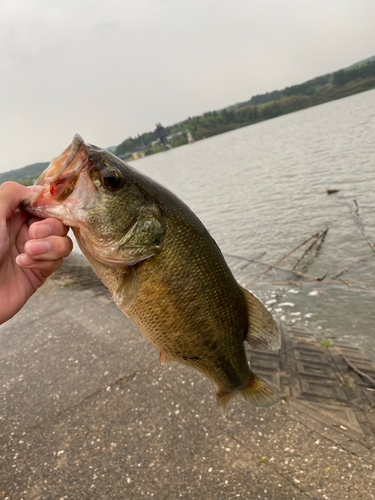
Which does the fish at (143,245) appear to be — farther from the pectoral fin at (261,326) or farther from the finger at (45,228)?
the pectoral fin at (261,326)

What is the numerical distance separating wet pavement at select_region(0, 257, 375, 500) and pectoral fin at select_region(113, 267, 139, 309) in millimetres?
2576

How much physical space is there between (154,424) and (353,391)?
9.06 ft

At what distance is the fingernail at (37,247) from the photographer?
6.30ft

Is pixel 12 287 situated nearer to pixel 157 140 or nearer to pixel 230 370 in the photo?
pixel 230 370

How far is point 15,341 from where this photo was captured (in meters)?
6.91

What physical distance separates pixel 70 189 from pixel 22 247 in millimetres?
797

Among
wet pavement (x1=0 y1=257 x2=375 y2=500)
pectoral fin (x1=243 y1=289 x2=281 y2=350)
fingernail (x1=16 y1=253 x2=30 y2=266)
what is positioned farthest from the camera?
wet pavement (x1=0 y1=257 x2=375 y2=500)

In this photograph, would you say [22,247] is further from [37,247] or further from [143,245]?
[143,245]

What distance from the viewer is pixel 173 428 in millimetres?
4129

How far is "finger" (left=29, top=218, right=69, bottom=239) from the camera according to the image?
6.23 feet

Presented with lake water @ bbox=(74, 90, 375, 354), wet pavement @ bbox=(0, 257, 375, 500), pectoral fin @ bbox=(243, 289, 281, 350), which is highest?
pectoral fin @ bbox=(243, 289, 281, 350)

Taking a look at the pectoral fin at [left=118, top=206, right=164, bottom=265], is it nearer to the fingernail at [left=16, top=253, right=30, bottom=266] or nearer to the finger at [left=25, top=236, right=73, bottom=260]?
the finger at [left=25, top=236, right=73, bottom=260]

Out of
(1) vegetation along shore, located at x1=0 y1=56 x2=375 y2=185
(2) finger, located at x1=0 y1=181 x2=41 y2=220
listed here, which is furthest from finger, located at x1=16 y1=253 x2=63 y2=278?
(1) vegetation along shore, located at x1=0 y1=56 x2=375 y2=185

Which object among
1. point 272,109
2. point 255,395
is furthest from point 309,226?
point 272,109
